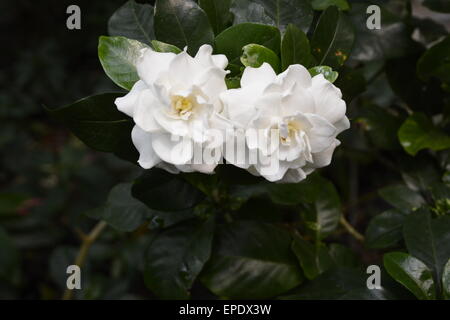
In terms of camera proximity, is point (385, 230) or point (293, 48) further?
point (385, 230)

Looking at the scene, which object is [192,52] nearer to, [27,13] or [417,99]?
[417,99]

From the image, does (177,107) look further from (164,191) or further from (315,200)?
A: (315,200)

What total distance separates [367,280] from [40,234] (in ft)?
5.27

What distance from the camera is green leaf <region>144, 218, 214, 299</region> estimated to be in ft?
3.56

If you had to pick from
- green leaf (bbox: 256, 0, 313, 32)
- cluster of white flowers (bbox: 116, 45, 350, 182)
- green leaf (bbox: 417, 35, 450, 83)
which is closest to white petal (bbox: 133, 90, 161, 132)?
cluster of white flowers (bbox: 116, 45, 350, 182)

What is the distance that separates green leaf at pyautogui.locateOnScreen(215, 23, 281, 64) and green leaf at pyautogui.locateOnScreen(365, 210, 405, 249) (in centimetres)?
52

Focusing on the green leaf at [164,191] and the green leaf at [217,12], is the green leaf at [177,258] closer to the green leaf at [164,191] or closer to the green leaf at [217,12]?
the green leaf at [164,191]

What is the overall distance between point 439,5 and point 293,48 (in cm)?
58

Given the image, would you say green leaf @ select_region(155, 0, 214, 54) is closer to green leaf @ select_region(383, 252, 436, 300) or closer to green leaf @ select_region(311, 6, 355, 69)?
green leaf @ select_region(311, 6, 355, 69)

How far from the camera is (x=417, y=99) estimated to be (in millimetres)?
1294

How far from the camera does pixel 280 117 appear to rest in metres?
0.73

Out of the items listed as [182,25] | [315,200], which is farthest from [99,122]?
[315,200]

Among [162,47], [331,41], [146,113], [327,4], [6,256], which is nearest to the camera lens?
[146,113]

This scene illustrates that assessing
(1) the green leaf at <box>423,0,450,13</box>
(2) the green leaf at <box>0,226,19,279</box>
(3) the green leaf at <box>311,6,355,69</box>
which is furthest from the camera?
(2) the green leaf at <box>0,226,19,279</box>
